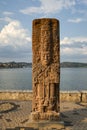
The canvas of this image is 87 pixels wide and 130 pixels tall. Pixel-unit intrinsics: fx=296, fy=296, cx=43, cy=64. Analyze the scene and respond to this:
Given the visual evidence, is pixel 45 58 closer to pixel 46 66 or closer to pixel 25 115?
pixel 46 66

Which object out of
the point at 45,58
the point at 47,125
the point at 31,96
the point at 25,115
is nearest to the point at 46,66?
the point at 45,58

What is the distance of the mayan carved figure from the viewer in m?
11.8

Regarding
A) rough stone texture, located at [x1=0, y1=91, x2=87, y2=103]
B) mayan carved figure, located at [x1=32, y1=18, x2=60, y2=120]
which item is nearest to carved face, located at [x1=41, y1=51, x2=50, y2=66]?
mayan carved figure, located at [x1=32, y1=18, x2=60, y2=120]

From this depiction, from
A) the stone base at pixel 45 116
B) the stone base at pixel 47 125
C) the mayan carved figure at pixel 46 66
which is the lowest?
the stone base at pixel 47 125

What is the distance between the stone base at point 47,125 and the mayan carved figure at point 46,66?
53 centimetres

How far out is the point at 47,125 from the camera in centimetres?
1123

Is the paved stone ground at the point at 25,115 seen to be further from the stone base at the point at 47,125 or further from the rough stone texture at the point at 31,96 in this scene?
the rough stone texture at the point at 31,96

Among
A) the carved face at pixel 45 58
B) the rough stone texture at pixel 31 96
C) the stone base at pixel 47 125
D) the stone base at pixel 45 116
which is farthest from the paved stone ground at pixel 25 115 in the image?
the carved face at pixel 45 58

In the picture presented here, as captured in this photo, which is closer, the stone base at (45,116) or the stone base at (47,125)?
the stone base at (47,125)

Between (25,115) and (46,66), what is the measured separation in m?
2.69

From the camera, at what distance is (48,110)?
1185 cm

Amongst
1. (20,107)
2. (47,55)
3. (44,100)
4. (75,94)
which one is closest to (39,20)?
(47,55)

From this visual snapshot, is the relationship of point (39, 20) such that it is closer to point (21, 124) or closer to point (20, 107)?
point (21, 124)

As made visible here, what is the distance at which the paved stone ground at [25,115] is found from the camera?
11.3 metres
